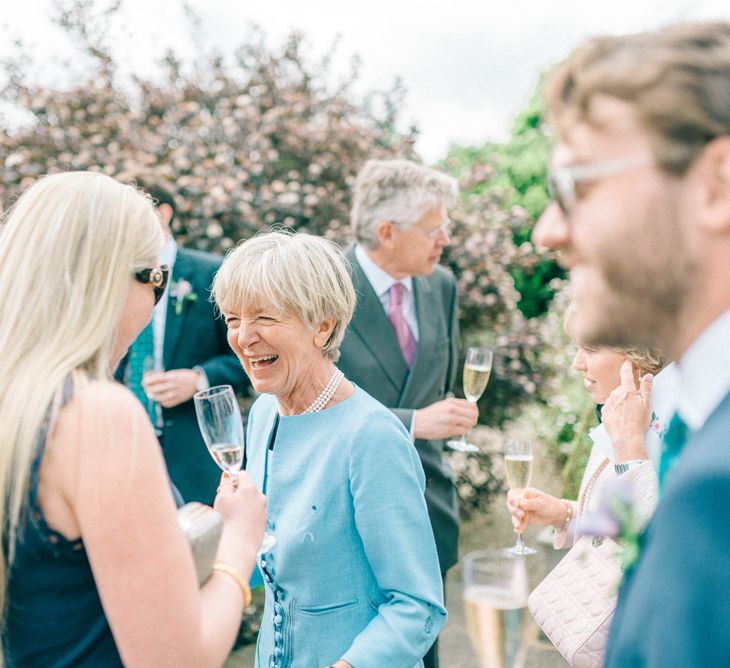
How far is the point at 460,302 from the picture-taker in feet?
21.3

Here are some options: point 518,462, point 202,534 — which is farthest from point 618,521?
point 518,462

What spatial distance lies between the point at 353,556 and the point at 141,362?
2.41 meters

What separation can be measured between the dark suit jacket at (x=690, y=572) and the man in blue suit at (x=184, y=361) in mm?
3417

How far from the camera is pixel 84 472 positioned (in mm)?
1321

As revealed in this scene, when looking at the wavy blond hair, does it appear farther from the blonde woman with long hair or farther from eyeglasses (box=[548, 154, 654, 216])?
eyeglasses (box=[548, 154, 654, 216])

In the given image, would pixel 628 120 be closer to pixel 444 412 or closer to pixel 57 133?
pixel 444 412

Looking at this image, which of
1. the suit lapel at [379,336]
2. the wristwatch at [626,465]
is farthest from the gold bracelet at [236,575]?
the suit lapel at [379,336]

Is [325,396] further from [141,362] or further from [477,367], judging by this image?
[141,362]

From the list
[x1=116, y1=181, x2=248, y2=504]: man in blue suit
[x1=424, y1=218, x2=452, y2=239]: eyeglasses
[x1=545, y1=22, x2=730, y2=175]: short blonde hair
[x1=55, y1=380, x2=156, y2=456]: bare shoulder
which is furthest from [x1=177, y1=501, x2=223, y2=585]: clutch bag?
[x1=424, y1=218, x2=452, y2=239]: eyeglasses

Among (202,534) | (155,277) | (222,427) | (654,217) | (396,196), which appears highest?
(654,217)

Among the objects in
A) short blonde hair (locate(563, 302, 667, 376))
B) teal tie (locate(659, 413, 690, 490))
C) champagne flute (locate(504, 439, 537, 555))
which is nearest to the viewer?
teal tie (locate(659, 413, 690, 490))

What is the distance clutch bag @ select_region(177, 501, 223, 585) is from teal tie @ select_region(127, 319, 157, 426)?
267cm

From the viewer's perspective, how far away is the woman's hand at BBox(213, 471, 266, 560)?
1.78m

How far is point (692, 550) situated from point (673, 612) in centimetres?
8
